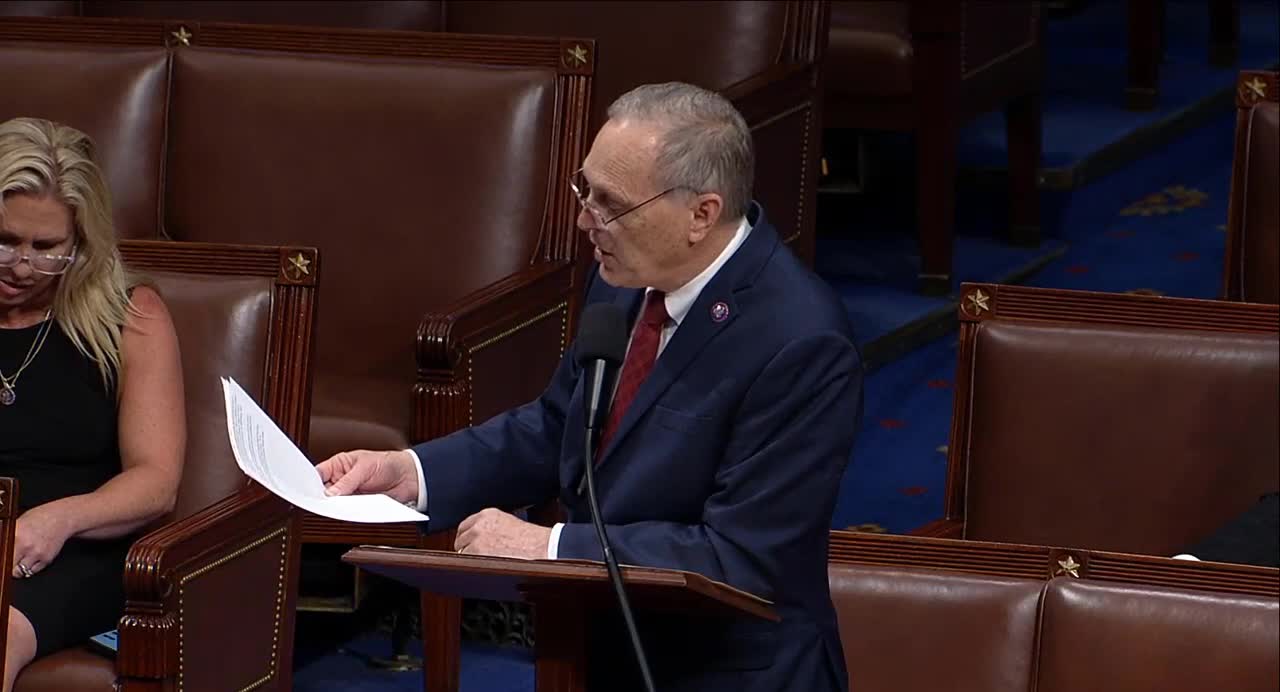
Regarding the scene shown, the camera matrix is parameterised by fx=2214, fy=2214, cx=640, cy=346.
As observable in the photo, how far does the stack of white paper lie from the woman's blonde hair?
64cm

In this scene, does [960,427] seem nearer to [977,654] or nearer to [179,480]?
[977,654]

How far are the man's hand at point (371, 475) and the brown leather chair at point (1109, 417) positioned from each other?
0.68 metres

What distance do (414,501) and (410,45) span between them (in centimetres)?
125

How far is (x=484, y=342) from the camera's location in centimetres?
279

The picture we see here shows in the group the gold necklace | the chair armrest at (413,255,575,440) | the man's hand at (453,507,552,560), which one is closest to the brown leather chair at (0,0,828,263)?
the chair armrest at (413,255,575,440)

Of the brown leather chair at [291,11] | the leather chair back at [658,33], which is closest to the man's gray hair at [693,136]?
the leather chair back at [658,33]

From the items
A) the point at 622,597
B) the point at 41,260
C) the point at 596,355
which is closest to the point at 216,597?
the point at 41,260

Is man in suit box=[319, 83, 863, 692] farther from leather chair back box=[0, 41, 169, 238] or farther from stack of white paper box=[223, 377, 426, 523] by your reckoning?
leather chair back box=[0, 41, 169, 238]

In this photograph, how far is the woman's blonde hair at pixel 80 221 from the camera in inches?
93.0

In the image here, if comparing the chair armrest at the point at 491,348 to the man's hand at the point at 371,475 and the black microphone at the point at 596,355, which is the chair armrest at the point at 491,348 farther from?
the black microphone at the point at 596,355

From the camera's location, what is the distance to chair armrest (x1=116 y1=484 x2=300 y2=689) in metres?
2.24

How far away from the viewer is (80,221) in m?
2.40

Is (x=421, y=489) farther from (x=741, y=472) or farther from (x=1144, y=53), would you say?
(x=1144, y=53)

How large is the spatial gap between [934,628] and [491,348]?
38.3 inches
